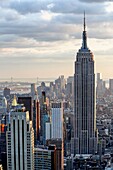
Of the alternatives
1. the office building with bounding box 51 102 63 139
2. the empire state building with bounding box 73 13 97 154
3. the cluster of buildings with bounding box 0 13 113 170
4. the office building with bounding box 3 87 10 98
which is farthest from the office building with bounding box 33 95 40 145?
the empire state building with bounding box 73 13 97 154

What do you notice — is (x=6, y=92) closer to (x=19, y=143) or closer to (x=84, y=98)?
(x=84, y=98)

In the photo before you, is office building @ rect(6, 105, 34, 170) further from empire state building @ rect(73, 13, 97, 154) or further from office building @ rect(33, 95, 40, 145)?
empire state building @ rect(73, 13, 97, 154)

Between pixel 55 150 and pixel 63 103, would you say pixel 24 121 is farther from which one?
pixel 63 103

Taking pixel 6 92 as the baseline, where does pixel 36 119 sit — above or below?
below

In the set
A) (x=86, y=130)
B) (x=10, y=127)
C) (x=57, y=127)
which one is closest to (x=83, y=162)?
(x=57, y=127)

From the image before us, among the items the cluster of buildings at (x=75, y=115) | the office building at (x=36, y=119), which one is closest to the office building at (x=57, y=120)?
the cluster of buildings at (x=75, y=115)

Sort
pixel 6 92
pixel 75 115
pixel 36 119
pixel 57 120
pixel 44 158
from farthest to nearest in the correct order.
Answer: pixel 75 115
pixel 57 120
pixel 6 92
pixel 36 119
pixel 44 158

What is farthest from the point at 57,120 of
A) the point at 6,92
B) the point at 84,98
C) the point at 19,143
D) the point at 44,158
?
the point at 19,143
